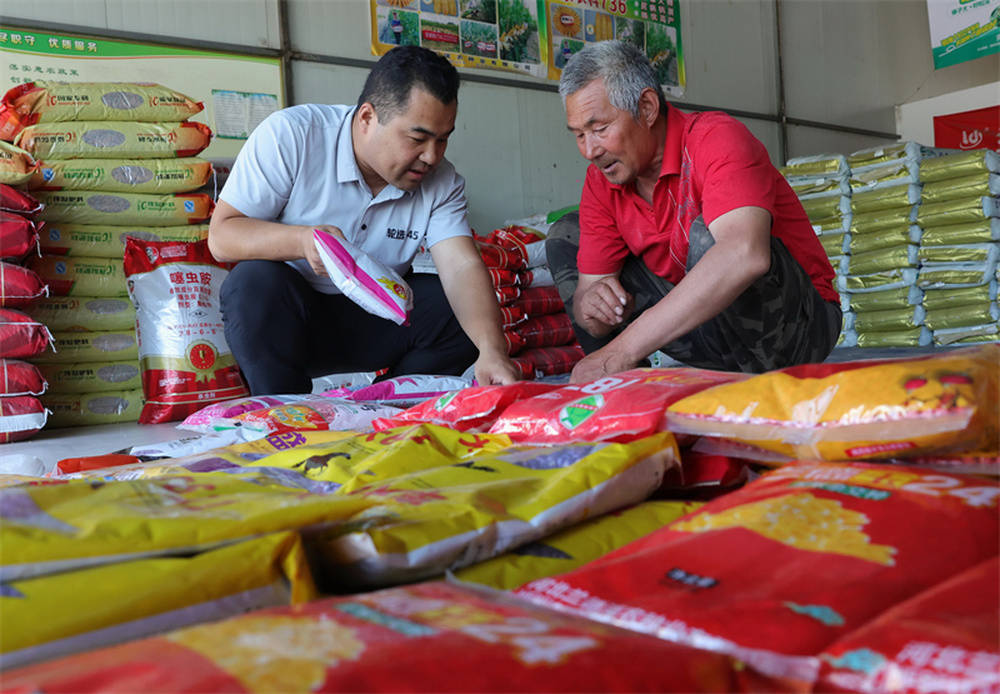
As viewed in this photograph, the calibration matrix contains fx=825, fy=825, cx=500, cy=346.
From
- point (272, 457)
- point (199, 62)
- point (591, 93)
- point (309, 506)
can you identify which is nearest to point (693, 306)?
point (591, 93)

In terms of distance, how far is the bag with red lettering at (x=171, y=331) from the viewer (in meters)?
2.60

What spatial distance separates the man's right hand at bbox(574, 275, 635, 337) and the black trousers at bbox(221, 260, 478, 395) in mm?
439

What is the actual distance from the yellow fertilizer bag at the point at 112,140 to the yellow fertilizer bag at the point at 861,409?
246 centimetres

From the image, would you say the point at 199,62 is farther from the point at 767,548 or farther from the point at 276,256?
the point at 767,548

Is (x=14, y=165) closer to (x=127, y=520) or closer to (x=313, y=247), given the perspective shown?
(x=313, y=247)

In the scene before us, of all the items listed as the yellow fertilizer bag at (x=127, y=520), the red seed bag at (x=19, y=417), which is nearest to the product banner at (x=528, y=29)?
the red seed bag at (x=19, y=417)

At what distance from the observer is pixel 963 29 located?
16.0 ft

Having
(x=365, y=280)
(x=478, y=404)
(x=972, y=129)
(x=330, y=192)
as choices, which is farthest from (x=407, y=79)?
(x=972, y=129)

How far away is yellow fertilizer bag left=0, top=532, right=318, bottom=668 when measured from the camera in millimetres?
400

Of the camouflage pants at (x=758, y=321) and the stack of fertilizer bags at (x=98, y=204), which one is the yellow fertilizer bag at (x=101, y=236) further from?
the camouflage pants at (x=758, y=321)

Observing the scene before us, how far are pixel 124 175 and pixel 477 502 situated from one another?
99.6 inches

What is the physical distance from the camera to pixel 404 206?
6.50ft

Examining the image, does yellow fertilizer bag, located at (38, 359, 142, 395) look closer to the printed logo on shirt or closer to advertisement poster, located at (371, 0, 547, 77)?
the printed logo on shirt

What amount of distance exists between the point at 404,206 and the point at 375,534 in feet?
5.10
